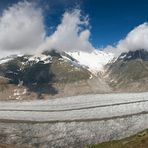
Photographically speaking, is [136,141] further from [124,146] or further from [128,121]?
[128,121]

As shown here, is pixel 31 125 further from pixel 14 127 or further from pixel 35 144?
pixel 35 144

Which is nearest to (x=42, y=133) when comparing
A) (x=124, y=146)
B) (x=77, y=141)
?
(x=77, y=141)

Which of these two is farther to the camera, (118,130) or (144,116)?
(144,116)

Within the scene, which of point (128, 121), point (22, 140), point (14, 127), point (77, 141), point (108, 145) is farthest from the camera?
point (14, 127)

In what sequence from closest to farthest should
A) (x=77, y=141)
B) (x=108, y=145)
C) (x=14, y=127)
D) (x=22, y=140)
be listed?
(x=108, y=145) < (x=77, y=141) < (x=22, y=140) < (x=14, y=127)

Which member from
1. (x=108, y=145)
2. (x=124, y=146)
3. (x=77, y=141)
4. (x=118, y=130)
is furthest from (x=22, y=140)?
(x=124, y=146)

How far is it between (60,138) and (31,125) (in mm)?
40425

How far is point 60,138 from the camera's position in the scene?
117 meters

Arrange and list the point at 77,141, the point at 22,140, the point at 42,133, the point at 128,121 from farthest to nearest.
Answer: the point at 128,121, the point at 42,133, the point at 22,140, the point at 77,141

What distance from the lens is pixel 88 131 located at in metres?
126

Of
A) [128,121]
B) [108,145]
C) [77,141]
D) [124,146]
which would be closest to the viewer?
[124,146]

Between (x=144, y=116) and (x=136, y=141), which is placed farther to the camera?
(x=144, y=116)

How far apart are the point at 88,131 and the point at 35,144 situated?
66.7 ft

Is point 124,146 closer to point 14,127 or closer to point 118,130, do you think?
point 118,130
